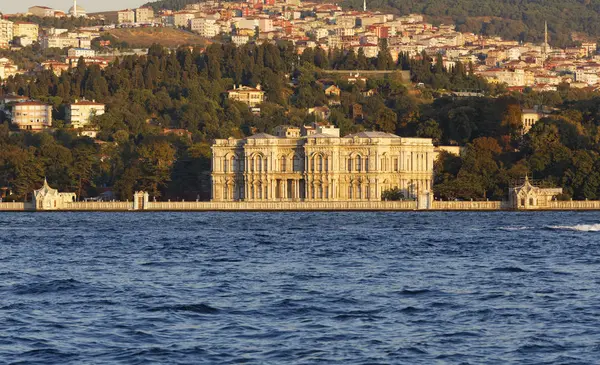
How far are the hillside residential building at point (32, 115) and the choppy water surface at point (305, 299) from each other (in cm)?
8776

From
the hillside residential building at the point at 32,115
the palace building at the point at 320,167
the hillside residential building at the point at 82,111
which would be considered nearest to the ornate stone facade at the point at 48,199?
the palace building at the point at 320,167

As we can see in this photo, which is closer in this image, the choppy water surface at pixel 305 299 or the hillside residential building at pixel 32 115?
the choppy water surface at pixel 305 299

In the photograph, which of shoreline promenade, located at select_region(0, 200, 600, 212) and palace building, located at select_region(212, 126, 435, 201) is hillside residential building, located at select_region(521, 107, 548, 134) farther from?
shoreline promenade, located at select_region(0, 200, 600, 212)

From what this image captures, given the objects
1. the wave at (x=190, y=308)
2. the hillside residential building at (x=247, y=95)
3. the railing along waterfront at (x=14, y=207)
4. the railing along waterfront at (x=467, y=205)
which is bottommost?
the railing along waterfront at (x=14, y=207)

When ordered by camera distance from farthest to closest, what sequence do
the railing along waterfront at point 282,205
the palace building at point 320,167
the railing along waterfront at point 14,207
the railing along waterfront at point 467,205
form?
the palace building at point 320,167 → the railing along waterfront at point 14,207 → the railing along waterfront at point 282,205 → the railing along waterfront at point 467,205

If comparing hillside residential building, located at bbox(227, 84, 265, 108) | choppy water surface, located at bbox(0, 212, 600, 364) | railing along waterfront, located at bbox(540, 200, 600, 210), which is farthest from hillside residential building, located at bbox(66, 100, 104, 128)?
choppy water surface, located at bbox(0, 212, 600, 364)

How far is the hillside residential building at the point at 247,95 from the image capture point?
15444cm

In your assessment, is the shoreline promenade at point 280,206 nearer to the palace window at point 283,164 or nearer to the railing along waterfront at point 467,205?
the railing along waterfront at point 467,205

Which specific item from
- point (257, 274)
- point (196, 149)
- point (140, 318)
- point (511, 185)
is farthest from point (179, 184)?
point (140, 318)

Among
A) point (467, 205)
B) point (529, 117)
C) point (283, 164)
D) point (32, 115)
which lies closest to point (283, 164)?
point (283, 164)

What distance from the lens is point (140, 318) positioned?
1232 inches

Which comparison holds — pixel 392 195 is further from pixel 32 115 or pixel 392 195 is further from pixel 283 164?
pixel 32 115

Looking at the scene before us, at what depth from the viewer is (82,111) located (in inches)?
5797

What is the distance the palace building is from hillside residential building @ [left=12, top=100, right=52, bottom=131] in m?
45.5
